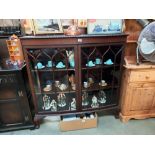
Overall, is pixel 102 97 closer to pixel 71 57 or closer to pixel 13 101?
pixel 71 57

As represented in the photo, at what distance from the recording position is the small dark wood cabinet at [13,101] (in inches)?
60.5

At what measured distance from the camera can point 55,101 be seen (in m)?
1.87

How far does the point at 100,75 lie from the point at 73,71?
36 cm

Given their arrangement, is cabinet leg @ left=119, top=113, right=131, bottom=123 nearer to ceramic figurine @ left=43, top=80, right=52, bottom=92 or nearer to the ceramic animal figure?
the ceramic animal figure

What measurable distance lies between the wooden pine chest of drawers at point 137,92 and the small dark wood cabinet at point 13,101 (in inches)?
47.2

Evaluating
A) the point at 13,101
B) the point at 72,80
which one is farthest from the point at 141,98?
the point at 13,101

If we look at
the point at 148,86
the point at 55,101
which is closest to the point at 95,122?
the point at 55,101

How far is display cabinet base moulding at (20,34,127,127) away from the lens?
145 cm

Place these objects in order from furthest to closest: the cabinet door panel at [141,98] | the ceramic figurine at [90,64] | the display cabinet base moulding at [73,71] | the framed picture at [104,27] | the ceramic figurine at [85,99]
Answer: the ceramic figurine at [85,99], the cabinet door panel at [141,98], the ceramic figurine at [90,64], the framed picture at [104,27], the display cabinet base moulding at [73,71]

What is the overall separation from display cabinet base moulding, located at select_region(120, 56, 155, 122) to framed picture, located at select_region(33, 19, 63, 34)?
0.87 metres

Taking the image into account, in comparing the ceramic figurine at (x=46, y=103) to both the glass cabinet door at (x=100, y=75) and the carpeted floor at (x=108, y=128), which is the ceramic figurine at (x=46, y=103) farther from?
the glass cabinet door at (x=100, y=75)

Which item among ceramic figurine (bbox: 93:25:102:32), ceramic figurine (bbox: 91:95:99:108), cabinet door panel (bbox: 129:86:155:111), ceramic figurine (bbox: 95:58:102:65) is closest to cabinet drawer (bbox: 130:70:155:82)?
cabinet door panel (bbox: 129:86:155:111)

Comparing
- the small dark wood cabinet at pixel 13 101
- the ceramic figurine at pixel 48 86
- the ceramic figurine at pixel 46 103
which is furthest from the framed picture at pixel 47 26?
the ceramic figurine at pixel 46 103
